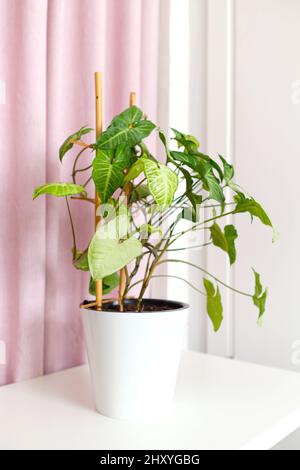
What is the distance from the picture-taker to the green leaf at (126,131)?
2.35ft

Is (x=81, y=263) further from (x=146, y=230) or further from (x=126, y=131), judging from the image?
(x=126, y=131)

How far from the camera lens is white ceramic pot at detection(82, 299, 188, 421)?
2.42ft

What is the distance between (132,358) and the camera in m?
0.74

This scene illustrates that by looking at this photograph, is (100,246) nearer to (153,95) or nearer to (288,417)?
(288,417)

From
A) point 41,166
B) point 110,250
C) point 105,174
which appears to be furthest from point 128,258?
point 41,166

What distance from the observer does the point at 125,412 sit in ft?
2.47

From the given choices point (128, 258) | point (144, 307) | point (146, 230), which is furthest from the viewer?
point (144, 307)

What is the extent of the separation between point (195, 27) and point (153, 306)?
2.90ft

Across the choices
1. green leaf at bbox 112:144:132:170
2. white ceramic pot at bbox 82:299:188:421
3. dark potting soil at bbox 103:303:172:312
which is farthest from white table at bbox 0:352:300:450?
green leaf at bbox 112:144:132:170

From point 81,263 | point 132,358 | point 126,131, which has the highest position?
point 126,131

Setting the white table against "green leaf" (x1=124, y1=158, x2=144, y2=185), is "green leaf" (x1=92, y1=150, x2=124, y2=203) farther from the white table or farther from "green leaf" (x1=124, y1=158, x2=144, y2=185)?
the white table

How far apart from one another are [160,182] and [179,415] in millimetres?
390
